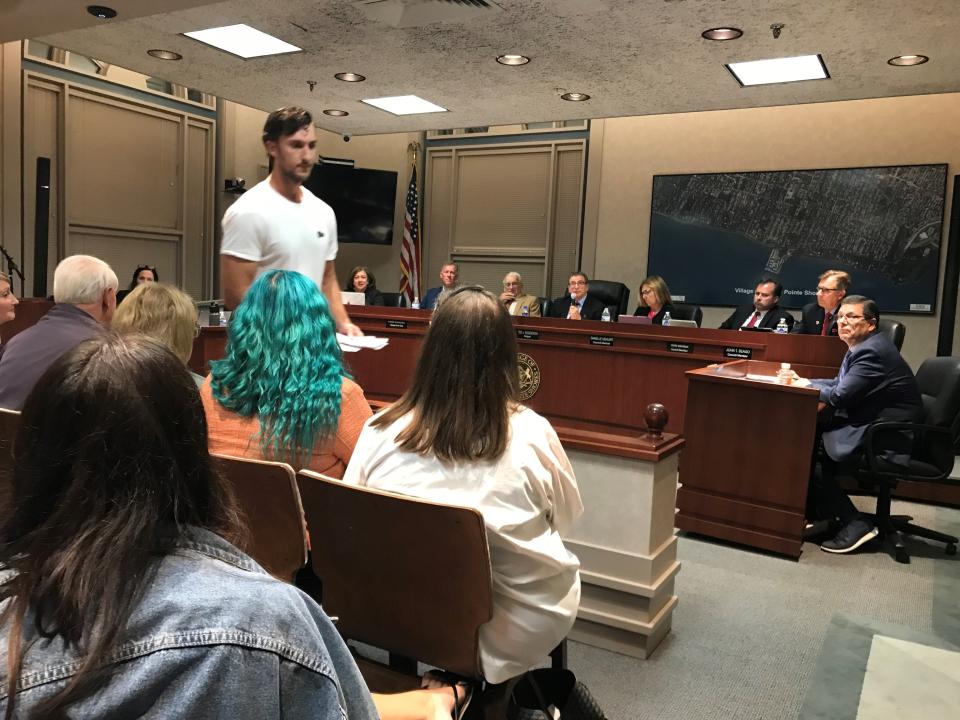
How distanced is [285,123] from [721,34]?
11.1ft

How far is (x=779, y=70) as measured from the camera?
5039mm

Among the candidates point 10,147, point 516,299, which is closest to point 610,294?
point 516,299

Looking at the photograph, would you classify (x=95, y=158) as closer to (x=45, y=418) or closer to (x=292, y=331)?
(x=292, y=331)

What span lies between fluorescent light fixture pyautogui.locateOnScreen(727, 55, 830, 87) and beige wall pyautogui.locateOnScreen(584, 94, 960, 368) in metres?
1.81

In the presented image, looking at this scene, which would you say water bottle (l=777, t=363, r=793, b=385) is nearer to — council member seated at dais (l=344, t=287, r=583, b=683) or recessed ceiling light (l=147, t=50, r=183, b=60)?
council member seated at dais (l=344, t=287, r=583, b=683)

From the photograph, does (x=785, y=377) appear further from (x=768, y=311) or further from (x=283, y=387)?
(x=283, y=387)

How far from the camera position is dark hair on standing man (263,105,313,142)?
198 centimetres

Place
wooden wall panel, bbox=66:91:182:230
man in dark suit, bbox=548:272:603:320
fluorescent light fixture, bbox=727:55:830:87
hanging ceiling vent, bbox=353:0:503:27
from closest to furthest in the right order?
hanging ceiling vent, bbox=353:0:503:27, fluorescent light fixture, bbox=727:55:830:87, man in dark suit, bbox=548:272:603:320, wooden wall panel, bbox=66:91:182:230

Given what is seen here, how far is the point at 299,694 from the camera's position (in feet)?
1.81

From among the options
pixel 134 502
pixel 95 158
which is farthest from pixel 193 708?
pixel 95 158

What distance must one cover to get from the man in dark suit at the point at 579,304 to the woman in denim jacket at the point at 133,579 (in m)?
5.72

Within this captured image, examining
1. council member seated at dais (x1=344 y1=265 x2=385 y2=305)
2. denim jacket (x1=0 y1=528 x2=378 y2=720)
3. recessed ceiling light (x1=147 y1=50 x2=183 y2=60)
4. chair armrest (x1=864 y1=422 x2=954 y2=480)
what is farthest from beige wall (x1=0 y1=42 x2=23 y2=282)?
denim jacket (x1=0 y1=528 x2=378 y2=720)

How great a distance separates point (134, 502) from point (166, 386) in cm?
9

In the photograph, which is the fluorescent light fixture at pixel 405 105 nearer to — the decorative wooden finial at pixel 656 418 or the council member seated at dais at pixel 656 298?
the council member seated at dais at pixel 656 298
